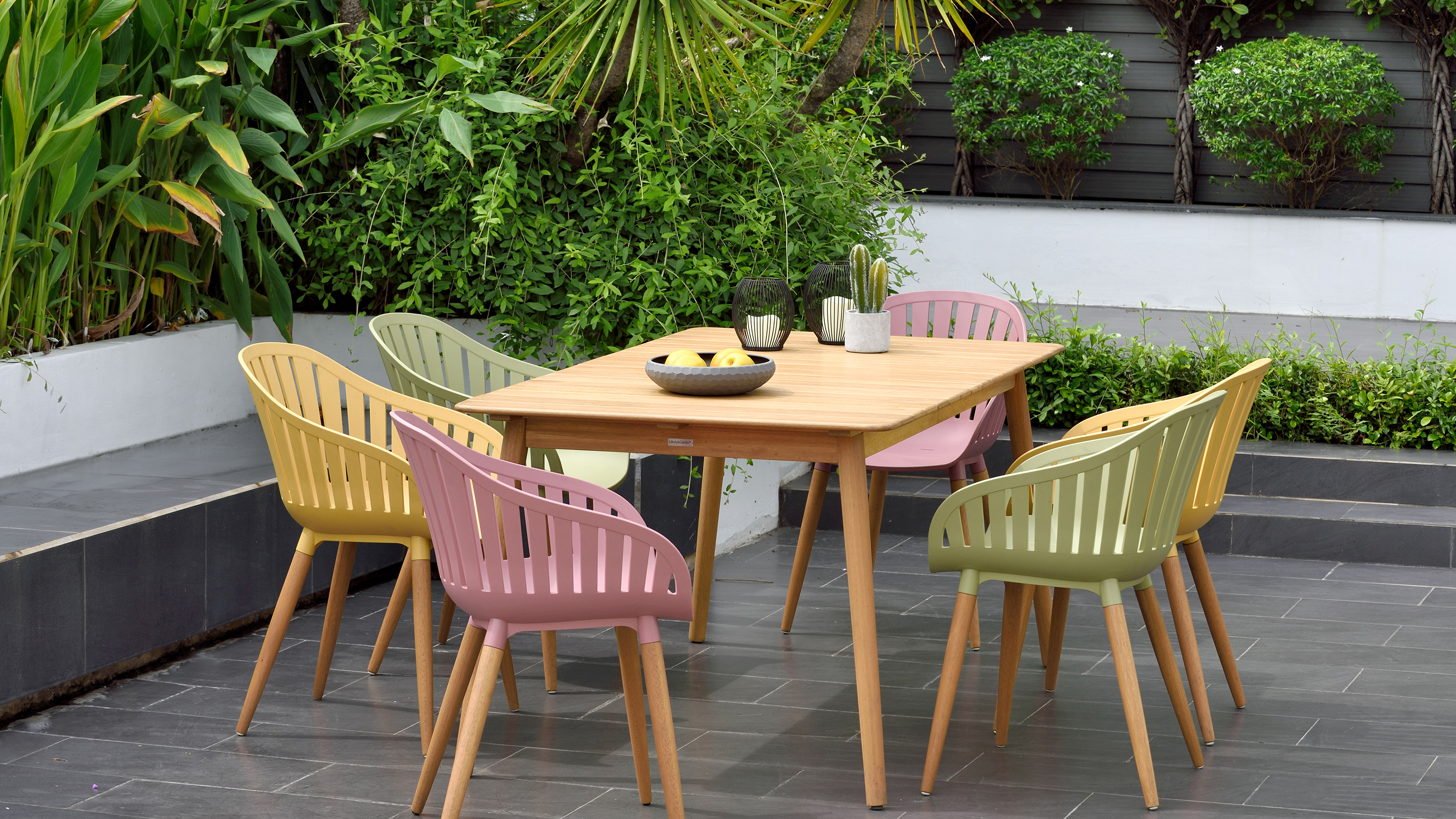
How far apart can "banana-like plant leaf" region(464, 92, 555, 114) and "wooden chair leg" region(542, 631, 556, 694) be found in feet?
5.43

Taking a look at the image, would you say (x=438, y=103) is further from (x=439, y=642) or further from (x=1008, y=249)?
(x=1008, y=249)

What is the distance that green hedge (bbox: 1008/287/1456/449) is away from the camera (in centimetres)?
558

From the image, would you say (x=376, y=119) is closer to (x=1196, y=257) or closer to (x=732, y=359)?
(x=732, y=359)

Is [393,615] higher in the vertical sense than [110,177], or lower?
lower

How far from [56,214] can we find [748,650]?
2.19 metres

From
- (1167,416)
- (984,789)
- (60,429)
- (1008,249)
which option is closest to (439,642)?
(60,429)

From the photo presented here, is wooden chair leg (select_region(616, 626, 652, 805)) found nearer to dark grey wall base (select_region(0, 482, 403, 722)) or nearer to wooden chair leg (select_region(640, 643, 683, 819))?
wooden chair leg (select_region(640, 643, 683, 819))

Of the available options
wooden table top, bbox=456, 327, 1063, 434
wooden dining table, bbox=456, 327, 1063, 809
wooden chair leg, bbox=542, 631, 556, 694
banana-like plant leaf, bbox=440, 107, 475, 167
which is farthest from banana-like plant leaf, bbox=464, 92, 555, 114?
wooden chair leg, bbox=542, 631, 556, 694

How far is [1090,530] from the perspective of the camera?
10.4 feet

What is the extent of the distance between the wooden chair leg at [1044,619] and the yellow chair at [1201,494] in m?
0.12

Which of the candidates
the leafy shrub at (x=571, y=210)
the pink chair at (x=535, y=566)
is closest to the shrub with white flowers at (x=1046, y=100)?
the leafy shrub at (x=571, y=210)

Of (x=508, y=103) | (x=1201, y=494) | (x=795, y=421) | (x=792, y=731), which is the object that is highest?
(x=508, y=103)

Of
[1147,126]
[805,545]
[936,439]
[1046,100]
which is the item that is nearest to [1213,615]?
[936,439]

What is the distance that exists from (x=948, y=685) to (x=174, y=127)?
2.72 m
